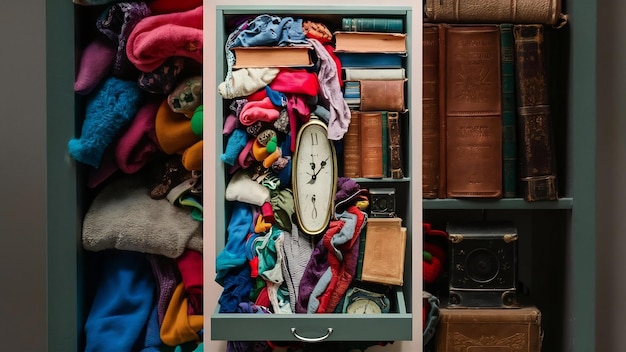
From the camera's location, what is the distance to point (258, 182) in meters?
1.63

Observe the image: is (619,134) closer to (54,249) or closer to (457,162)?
(457,162)

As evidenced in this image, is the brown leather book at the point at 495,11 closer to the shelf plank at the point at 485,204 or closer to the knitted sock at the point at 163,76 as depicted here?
the shelf plank at the point at 485,204

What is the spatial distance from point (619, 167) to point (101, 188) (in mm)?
1375

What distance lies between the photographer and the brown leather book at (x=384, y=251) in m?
1.59

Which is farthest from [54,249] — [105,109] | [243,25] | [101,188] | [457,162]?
[457,162]

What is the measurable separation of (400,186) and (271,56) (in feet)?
1.49

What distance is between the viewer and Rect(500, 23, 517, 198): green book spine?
1716 millimetres

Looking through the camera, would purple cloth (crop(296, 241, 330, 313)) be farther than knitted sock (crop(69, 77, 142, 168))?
No

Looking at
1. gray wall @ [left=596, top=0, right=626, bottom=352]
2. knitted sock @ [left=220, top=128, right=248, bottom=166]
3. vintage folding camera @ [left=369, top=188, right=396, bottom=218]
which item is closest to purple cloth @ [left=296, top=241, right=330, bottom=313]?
vintage folding camera @ [left=369, top=188, right=396, bottom=218]

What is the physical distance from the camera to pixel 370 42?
5.41 ft

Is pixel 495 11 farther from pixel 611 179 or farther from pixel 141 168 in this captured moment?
pixel 141 168

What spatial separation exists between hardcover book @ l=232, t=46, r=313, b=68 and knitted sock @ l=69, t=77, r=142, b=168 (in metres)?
0.34

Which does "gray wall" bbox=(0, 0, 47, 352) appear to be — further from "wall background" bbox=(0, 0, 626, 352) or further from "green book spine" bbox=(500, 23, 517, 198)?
"green book spine" bbox=(500, 23, 517, 198)

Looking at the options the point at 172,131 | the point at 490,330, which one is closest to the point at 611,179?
the point at 490,330
